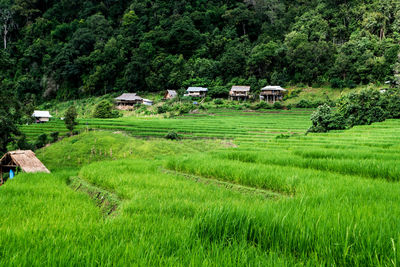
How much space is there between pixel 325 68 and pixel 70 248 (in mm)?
63939

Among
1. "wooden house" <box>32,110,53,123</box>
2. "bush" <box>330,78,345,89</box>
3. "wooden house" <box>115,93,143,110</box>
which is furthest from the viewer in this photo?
"wooden house" <box>115,93,143,110</box>

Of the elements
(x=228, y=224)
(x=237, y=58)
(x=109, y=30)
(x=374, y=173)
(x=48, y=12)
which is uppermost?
(x=48, y=12)

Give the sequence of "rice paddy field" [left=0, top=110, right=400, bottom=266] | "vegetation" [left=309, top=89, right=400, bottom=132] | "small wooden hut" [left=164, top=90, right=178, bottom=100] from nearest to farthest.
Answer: "rice paddy field" [left=0, top=110, right=400, bottom=266], "vegetation" [left=309, top=89, right=400, bottom=132], "small wooden hut" [left=164, top=90, right=178, bottom=100]

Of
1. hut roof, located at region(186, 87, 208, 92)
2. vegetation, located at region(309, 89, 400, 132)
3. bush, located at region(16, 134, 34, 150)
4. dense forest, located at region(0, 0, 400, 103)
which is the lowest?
bush, located at region(16, 134, 34, 150)

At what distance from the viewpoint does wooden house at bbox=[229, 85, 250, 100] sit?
58.5 metres

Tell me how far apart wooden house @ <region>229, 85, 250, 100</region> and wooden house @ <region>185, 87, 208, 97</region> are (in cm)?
798

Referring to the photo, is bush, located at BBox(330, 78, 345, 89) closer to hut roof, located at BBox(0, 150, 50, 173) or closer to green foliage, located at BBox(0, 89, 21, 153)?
hut roof, located at BBox(0, 150, 50, 173)

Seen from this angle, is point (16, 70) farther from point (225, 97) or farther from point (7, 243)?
point (7, 243)

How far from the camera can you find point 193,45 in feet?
267

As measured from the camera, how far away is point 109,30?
292 ft

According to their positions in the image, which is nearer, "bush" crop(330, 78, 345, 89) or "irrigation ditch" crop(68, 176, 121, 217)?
"irrigation ditch" crop(68, 176, 121, 217)

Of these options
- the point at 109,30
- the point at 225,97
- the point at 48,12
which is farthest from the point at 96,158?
the point at 48,12

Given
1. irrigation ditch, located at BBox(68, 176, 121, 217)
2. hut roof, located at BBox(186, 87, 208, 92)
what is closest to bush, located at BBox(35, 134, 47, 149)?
irrigation ditch, located at BBox(68, 176, 121, 217)

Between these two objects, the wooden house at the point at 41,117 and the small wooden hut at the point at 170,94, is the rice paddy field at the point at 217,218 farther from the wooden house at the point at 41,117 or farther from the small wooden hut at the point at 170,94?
the small wooden hut at the point at 170,94
